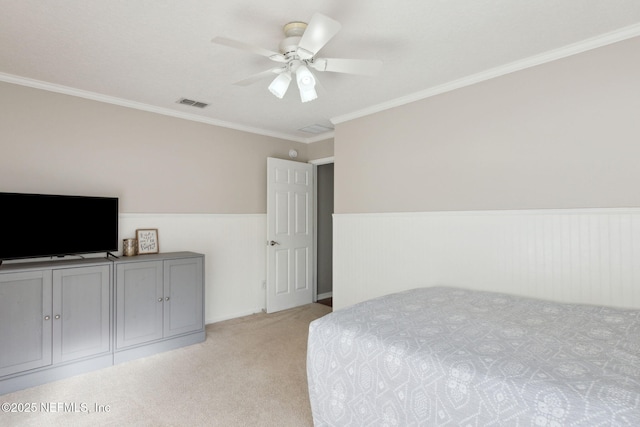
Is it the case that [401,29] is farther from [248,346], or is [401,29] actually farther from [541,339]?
[248,346]

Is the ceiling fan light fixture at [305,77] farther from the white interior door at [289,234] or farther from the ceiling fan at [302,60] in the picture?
the white interior door at [289,234]

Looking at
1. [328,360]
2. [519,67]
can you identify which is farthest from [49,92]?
[519,67]

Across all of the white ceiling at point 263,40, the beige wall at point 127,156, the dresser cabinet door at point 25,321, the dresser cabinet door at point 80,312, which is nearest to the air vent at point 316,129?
the beige wall at point 127,156

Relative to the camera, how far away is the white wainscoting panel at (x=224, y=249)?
3.76 meters

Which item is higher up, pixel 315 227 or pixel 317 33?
pixel 317 33

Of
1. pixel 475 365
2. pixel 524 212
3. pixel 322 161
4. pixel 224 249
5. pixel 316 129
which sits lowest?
pixel 475 365

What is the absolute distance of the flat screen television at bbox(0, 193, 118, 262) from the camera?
105 inches

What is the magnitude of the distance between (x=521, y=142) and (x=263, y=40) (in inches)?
80.4

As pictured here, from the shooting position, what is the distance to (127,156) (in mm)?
3475

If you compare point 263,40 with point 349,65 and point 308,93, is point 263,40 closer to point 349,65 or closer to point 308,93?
A: point 308,93

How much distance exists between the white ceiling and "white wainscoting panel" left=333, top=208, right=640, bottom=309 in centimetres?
117

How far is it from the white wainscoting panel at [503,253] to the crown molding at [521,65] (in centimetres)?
110

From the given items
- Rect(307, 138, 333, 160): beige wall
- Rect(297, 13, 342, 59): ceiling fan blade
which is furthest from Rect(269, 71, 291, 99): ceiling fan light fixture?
Rect(307, 138, 333, 160): beige wall

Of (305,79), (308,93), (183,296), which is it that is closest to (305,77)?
(305,79)
